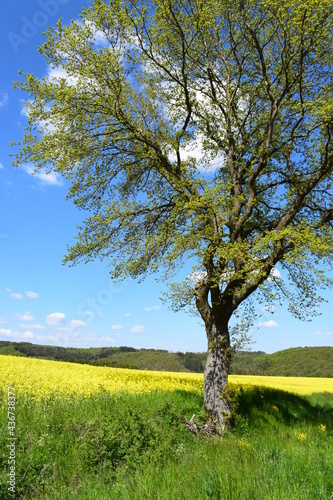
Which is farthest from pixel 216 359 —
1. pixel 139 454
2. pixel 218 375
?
pixel 139 454

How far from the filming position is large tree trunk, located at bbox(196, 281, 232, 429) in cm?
1235

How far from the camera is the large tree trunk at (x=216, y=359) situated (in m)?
Answer: 12.4

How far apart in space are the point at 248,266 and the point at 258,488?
7.17m

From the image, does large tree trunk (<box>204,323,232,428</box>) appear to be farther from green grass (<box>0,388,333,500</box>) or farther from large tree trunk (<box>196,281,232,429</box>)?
green grass (<box>0,388,333,500</box>)

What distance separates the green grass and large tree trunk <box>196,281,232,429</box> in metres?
0.53

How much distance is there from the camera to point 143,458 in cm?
808

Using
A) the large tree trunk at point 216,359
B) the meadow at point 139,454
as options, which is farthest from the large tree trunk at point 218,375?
the meadow at point 139,454

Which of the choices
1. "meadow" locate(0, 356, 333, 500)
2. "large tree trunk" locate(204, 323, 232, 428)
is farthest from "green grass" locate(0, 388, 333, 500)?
"large tree trunk" locate(204, 323, 232, 428)

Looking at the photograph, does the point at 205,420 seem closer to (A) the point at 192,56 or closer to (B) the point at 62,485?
(B) the point at 62,485

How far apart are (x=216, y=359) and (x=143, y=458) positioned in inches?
211

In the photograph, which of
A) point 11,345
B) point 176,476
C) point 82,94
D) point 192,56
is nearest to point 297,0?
point 192,56

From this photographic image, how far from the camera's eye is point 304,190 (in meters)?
13.8

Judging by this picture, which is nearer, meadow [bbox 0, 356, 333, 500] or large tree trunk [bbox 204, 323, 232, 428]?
meadow [bbox 0, 356, 333, 500]

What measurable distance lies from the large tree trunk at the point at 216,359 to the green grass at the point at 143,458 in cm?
53
